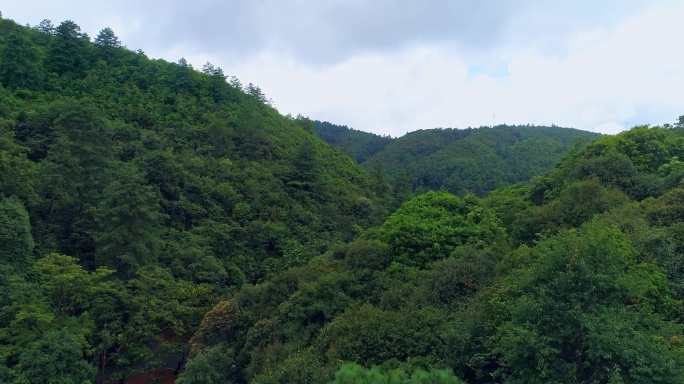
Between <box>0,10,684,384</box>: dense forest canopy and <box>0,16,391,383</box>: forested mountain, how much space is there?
105 millimetres

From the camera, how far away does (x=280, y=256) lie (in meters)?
28.7

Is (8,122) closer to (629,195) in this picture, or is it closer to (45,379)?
(45,379)

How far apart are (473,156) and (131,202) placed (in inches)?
2181

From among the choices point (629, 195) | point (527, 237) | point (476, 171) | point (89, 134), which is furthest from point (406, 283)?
point (476, 171)

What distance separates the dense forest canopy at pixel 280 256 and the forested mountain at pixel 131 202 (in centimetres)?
10

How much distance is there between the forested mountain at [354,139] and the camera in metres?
84.3

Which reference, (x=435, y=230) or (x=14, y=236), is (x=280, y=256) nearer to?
(x=435, y=230)

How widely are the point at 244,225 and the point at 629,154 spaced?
62.6 ft

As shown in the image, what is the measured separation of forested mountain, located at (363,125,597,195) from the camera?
62938mm

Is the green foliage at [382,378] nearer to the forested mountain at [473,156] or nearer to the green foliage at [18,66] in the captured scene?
the green foliage at [18,66]

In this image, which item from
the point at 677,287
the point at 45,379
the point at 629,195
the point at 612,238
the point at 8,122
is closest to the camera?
the point at 612,238

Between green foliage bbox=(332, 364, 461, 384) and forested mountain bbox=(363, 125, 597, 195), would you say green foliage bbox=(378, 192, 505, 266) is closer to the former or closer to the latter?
green foliage bbox=(332, 364, 461, 384)

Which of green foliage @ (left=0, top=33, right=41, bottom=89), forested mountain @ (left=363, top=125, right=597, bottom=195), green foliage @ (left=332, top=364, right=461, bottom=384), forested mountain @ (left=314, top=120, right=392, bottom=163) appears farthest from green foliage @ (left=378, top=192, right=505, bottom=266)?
forested mountain @ (left=314, top=120, right=392, bottom=163)

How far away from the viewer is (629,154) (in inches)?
930
